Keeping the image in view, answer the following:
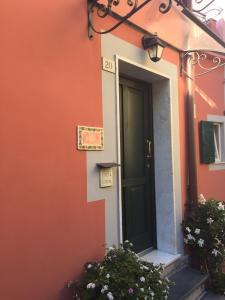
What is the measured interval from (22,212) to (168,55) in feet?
9.76

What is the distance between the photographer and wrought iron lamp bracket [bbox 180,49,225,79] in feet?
15.2

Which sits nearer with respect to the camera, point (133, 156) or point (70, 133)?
point (70, 133)

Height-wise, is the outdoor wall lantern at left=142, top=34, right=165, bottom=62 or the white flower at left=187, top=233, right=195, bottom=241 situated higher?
the outdoor wall lantern at left=142, top=34, right=165, bottom=62

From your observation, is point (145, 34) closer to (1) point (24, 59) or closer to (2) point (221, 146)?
(1) point (24, 59)

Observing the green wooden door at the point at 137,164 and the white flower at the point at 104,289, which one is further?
the green wooden door at the point at 137,164

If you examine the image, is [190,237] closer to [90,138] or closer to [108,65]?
[90,138]

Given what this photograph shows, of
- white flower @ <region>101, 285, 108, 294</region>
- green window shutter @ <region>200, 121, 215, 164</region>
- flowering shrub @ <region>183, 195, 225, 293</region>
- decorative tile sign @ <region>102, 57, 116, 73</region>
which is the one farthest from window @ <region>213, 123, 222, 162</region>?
white flower @ <region>101, 285, 108, 294</region>

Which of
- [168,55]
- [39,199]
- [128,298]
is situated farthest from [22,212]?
[168,55]

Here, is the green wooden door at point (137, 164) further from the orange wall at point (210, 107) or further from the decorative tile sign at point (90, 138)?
the orange wall at point (210, 107)

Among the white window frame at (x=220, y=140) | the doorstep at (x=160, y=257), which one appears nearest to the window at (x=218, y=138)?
the white window frame at (x=220, y=140)

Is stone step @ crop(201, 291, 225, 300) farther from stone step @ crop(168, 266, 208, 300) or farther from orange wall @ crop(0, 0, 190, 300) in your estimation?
orange wall @ crop(0, 0, 190, 300)

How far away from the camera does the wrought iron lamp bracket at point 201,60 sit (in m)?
4.63

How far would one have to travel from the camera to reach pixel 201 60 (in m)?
5.21

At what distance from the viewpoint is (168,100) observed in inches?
170
